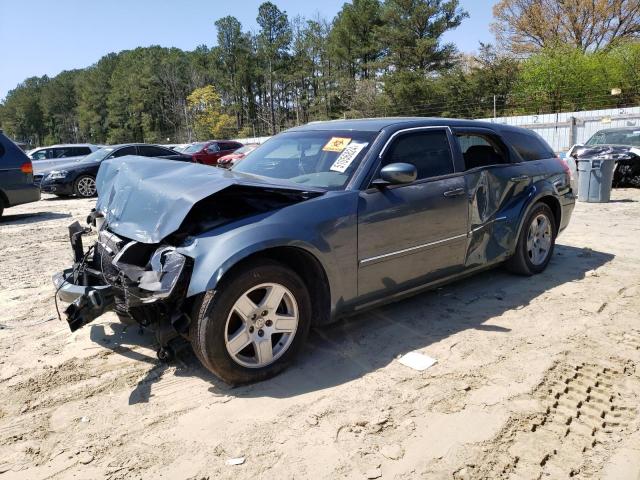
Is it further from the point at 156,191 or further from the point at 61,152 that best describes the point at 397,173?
the point at 61,152

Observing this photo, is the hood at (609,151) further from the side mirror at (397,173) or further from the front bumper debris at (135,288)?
the front bumper debris at (135,288)

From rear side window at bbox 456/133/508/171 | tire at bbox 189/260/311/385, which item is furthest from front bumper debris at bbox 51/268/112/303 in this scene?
rear side window at bbox 456/133/508/171

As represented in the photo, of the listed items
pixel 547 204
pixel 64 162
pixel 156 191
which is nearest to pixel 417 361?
pixel 156 191

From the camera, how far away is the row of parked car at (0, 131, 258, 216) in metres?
9.60

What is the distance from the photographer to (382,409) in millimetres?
2842

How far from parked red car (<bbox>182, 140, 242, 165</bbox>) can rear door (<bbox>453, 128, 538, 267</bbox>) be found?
56.1 feet

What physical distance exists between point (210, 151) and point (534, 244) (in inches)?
705

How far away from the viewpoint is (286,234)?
311 cm

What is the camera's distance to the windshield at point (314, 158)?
12.2 ft

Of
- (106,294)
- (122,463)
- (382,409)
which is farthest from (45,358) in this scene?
(382,409)

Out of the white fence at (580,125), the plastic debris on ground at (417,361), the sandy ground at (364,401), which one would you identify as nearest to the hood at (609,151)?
the white fence at (580,125)

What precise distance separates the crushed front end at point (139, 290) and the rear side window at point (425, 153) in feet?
5.96

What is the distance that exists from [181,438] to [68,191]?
13.5 m

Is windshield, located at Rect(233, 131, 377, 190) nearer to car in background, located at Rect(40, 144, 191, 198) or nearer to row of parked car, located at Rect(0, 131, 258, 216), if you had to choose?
row of parked car, located at Rect(0, 131, 258, 216)
